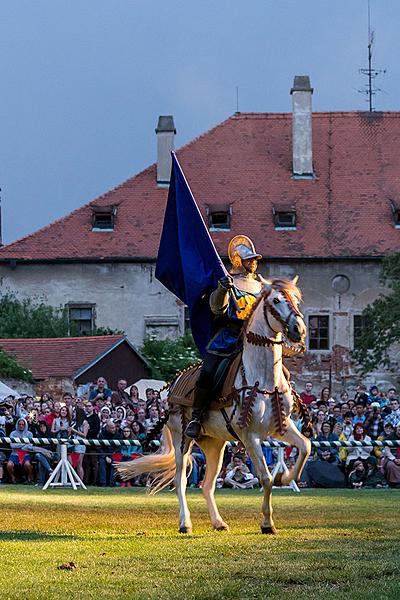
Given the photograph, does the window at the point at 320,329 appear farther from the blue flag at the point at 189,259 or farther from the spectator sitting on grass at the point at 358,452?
the blue flag at the point at 189,259

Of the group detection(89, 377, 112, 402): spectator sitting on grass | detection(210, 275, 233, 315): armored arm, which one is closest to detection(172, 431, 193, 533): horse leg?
detection(210, 275, 233, 315): armored arm

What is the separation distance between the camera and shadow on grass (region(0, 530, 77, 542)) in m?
13.4

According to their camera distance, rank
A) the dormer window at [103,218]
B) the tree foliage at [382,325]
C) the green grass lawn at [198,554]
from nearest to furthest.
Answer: the green grass lawn at [198,554] → the tree foliage at [382,325] → the dormer window at [103,218]

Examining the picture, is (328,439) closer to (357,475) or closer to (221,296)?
(357,475)

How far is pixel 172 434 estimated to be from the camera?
15.7 meters

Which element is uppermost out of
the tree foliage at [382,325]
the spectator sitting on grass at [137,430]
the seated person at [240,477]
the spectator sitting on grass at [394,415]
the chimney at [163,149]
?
the chimney at [163,149]

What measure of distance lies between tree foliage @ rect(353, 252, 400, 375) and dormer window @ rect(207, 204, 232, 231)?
9.84 meters

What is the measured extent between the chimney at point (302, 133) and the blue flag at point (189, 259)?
171 feet

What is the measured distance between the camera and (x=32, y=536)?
1391 centimetres

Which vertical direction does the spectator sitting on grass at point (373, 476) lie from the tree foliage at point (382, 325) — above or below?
below

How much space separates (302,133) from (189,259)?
53321 millimetres

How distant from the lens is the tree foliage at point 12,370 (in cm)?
4897

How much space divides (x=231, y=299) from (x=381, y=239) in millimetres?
51220

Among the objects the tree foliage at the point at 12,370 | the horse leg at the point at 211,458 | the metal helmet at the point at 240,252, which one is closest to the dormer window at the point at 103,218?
the tree foliage at the point at 12,370
